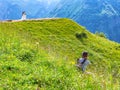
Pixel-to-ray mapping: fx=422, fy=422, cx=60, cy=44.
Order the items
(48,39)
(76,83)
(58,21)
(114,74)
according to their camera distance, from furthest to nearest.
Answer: (58,21)
(48,39)
(76,83)
(114,74)

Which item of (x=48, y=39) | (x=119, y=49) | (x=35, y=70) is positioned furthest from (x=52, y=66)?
(x=119, y=49)

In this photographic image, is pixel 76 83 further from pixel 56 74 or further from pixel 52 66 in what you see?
pixel 52 66

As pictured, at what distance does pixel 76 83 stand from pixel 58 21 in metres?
48.3

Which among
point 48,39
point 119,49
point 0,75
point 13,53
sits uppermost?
point 0,75

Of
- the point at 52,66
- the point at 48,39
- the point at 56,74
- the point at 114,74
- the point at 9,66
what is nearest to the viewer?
the point at 114,74

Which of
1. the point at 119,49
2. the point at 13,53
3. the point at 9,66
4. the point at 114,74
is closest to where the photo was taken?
the point at 114,74

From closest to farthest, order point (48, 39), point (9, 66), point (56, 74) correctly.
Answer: point (56, 74)
point (9, 66)
point (48, 39)

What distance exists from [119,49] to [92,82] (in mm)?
45925

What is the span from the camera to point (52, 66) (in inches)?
661

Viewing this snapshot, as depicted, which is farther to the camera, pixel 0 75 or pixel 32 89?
pixel 0 75

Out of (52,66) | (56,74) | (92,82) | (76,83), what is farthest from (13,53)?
(92,82)

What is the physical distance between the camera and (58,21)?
61.4m

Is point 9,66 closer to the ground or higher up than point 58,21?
higher up

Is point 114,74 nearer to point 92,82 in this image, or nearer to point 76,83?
point 92,82
